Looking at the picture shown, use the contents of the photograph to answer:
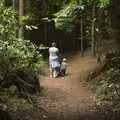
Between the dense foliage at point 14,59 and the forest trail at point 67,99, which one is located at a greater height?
the dense foliage at point 14,59

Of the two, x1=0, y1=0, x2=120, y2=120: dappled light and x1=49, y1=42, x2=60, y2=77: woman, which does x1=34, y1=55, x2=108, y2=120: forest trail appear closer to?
x1=0, y1=0, x2=120, y2=120: dappled light

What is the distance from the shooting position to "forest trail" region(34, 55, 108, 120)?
432 inches

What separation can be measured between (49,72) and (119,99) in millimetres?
9756

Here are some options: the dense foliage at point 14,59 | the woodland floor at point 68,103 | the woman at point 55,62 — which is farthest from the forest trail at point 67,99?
the dense foliage at point 14,59

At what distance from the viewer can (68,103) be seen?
12.6m

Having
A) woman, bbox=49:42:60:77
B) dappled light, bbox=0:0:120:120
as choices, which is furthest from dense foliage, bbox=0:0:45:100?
woman, bbox=49:42:60:77

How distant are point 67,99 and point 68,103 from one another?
30.2 inches

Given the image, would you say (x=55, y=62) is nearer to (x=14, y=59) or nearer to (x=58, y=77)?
(x=58, y=77)

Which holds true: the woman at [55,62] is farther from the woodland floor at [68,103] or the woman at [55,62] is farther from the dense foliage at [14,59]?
the dense foliage at [14,59]

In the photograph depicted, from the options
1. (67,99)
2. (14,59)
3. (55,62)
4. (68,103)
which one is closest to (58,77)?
(55,62)

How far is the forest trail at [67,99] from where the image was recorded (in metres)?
11.0

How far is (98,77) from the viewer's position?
15.7m

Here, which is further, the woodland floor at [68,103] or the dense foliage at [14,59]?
the dense foliage at [14,59]

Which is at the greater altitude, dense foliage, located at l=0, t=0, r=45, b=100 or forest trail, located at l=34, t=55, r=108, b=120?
dense foliage, located at l=0, t=0, r=45, b=100
